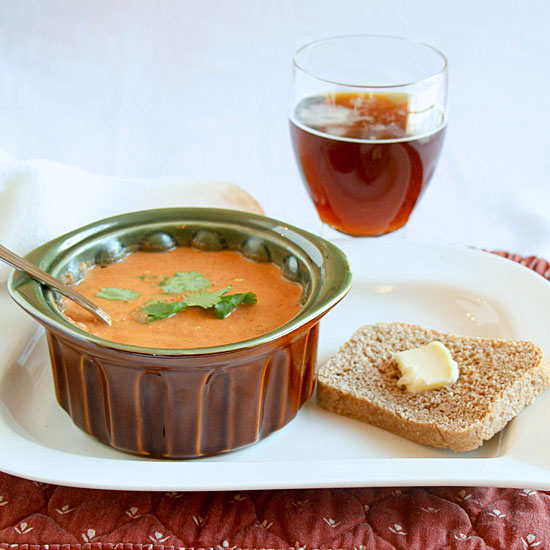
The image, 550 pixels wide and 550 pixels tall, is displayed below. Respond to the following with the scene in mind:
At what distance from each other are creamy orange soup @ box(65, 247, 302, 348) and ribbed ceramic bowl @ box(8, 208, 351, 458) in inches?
2.6

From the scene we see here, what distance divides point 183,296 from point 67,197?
2.63 ft

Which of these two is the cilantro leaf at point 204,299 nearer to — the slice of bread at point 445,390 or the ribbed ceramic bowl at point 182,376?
the ribbed ceramic bowl at point 182,376

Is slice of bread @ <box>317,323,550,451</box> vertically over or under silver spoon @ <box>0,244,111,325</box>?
under

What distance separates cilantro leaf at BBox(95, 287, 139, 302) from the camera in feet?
6.89

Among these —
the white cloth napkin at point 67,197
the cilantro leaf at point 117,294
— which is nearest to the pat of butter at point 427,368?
the cilantro leaf at point 117,294

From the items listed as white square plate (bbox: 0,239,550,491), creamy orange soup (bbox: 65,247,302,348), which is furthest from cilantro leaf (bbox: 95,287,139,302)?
white square plate (bbox: 0,239,550,491)

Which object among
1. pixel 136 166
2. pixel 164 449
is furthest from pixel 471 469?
pixel 136 166

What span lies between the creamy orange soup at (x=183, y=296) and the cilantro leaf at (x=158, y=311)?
0.04 feet

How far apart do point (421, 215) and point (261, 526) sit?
7.19ft

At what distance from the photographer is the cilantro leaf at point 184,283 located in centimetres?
216

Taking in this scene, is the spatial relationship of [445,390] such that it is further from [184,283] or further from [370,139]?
[370,139]

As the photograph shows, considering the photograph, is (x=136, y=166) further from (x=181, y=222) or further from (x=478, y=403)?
(x=478, y=403)

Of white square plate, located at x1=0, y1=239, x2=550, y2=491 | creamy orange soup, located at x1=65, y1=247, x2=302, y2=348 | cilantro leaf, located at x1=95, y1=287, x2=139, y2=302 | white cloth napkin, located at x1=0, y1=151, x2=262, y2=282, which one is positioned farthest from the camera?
white cloth napkin, located at x1=0, y1=151, x2=262, y2=282

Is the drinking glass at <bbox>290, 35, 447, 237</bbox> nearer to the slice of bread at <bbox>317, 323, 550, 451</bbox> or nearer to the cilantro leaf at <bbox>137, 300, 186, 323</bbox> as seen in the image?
the slice of bread at <bbox>317, 323, 550, 451</bbox>
